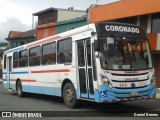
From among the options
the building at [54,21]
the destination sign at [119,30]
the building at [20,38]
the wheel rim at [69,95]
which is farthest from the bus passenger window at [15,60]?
the building at [20,38]

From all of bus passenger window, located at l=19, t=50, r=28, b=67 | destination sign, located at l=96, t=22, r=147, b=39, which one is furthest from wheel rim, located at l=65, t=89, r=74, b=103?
bus passenger window, located at l=19, t=50, r=28, b=67

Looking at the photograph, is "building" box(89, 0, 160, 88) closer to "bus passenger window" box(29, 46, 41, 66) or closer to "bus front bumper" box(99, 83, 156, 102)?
"bus passenger window" box(29, 46, 41, 66)

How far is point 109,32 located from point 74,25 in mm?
23710

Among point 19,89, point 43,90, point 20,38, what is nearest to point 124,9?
point 19,89

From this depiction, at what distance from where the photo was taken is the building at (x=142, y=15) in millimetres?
23156

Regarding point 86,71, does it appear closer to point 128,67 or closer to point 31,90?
point 128,67

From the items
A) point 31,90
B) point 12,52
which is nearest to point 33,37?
point 12,52

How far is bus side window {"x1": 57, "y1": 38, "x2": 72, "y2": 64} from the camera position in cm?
1305

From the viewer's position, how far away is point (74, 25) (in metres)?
34.9

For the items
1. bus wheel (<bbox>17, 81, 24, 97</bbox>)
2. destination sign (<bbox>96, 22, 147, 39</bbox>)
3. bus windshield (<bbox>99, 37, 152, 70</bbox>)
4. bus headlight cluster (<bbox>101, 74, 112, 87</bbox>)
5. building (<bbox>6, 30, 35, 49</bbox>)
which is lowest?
bus wheel (<bbox>17, 81, 24, 97</bbox>)

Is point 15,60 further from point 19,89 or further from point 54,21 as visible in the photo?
point 54,21

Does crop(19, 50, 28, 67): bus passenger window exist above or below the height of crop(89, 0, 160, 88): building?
below

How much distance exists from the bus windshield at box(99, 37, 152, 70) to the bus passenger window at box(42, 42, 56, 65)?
377 centimetres

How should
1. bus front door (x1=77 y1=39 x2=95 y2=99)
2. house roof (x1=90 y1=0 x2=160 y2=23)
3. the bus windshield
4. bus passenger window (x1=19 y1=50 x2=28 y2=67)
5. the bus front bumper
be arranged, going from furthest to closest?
1. house roof (x1=90 y1=0 x2=160 y2=23)
2. bus passenger window (x1=19 y1=50 x2=28 y2=67)
3. bus front door (x1=77 y1=39 x2=95 y2=99)
4. the bus windshield
5. the bus front bumper
